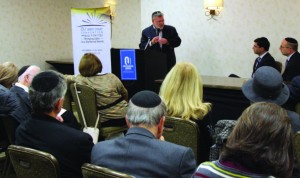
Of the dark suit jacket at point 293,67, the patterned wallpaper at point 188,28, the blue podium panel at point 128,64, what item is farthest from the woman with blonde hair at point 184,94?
the patterned wallpaper at point 188,28

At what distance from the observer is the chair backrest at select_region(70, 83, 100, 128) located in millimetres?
3420

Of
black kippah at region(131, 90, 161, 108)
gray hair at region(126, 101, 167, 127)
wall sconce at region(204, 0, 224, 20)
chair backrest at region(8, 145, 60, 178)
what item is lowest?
chair backrest at region(8, 145, 60, 178)

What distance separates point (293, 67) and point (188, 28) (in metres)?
2.31

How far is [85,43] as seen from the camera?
5141mm

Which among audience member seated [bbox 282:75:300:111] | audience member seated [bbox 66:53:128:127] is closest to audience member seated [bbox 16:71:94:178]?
audience member seated [bbox 66:53:128:127]

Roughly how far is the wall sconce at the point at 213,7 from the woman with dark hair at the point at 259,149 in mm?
5093

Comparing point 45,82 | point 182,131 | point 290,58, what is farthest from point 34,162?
point 290,58

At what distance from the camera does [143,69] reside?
4934 mm

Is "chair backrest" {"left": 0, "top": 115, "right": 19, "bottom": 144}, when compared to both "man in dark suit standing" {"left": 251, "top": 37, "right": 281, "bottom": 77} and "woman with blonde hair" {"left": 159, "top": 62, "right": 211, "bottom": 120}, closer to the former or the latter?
"woman with blonde hair" {"left": 159, "top": 62, "right": 211, "bottom": 120}

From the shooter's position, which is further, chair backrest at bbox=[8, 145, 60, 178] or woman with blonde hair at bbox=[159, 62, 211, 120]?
woman with blonde hair at bbox=[159, 62, 211, 120]

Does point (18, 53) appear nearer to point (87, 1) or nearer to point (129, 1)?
point (87, 1)

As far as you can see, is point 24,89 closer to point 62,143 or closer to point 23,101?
point 23,101

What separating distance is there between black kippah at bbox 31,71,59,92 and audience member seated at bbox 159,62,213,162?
34.6 inches

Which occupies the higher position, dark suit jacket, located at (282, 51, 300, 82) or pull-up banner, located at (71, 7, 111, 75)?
pull-up banner, located at (71, 7, 111, 75)
